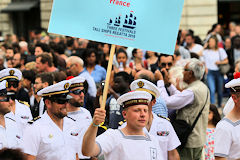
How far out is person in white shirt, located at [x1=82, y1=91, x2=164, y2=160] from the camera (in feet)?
15.2

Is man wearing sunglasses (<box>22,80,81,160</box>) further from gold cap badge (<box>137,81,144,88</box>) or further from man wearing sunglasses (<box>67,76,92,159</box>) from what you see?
gold cap badge (<box>137,81,144,88</box>)

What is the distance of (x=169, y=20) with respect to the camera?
17.0 ft

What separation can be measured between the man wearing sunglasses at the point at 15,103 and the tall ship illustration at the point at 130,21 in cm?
186

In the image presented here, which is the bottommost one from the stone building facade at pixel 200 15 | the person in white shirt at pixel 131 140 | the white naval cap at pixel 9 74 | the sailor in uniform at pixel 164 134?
the sailor in uniform at pixel 164 134

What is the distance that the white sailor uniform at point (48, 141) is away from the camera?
5.10 metres

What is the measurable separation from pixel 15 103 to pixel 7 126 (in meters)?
1.11

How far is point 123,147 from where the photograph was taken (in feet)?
15.3

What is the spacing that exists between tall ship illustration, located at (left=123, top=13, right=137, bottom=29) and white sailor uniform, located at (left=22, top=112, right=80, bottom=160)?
3.97ft

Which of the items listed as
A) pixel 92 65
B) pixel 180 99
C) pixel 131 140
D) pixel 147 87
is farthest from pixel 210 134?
pixel 92 65

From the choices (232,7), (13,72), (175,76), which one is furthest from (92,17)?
(232,7)

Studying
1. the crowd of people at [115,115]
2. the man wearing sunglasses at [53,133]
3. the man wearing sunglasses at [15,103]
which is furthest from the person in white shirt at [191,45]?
the man wearing sunglasses at [53,133]

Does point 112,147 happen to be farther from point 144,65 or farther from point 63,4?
point 144,65

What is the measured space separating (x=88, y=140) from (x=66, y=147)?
105 cm

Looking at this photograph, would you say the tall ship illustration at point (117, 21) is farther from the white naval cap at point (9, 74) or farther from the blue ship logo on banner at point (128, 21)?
the white naval cap at point (9, 74)
